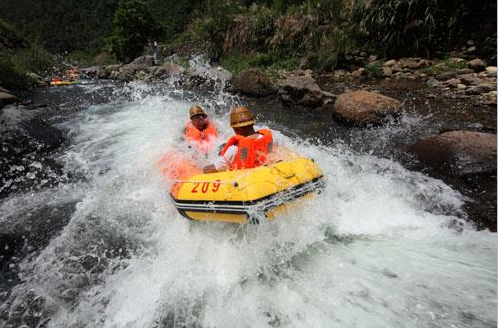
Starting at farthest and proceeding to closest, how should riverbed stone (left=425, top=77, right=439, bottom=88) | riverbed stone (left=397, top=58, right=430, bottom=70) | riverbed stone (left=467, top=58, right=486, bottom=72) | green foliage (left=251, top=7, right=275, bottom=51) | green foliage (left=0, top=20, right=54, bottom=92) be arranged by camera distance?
green foliage (left=0, top=20, right=54, bottom=92)
green foliage (left=251, top=7, right=275, bottom=51)
riverbed stone (left=397, top=58, right=430, bottom=70)
riverbed stone (left=425, top=77, right=439, bottom=88)
riverbed stone (left=467, top=58, right=486, bottom=72)

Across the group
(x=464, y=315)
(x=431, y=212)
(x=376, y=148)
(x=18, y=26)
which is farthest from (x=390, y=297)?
(x=18, y=26)

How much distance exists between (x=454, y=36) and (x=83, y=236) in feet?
37.4

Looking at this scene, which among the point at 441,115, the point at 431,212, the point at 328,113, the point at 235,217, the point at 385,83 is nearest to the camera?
the point at 235,217

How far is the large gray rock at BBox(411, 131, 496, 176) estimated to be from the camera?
5020mm

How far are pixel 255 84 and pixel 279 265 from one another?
8.54 m

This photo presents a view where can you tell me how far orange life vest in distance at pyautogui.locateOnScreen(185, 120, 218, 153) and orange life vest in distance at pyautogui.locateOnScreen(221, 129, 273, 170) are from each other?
4.54ft

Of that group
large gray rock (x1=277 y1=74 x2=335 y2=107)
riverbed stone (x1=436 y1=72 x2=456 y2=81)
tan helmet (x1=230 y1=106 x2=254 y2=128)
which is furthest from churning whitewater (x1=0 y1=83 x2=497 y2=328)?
riverbed stone (x1=436 y1=72 x2=456 y2=81)

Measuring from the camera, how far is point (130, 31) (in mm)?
36312

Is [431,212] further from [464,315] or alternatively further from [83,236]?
[83,236]

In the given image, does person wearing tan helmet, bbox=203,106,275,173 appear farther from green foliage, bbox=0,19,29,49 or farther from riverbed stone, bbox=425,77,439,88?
green foliage, bbox=0,19,29,49

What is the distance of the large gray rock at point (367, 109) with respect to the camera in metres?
7.36

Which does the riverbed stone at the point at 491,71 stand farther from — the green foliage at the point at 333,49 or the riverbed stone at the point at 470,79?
the green foliage at the point at 333,49

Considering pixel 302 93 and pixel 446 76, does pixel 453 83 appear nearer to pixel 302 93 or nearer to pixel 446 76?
pixel 446 76

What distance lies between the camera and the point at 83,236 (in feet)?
15.5
